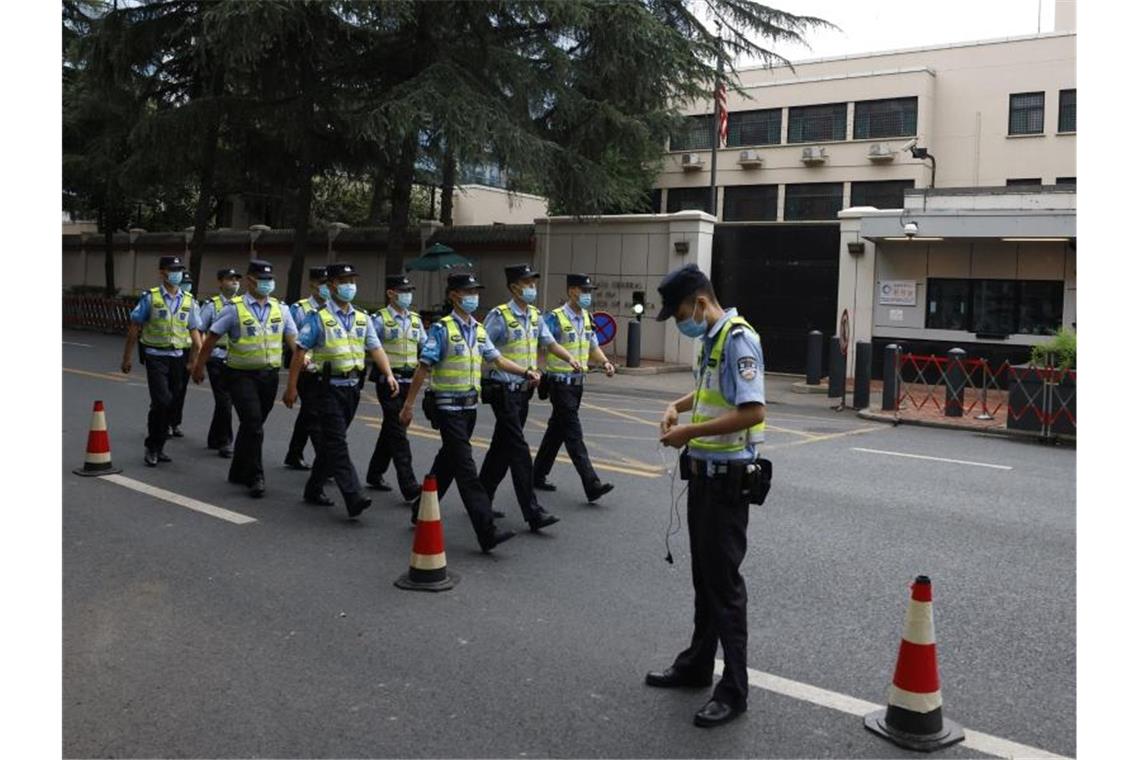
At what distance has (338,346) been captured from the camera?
8148 mm

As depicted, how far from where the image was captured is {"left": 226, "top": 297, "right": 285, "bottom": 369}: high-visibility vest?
350 inches

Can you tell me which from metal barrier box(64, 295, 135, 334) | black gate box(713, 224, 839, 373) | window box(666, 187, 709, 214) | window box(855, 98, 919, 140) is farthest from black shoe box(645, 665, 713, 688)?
window box(666, 187, 709, 214)

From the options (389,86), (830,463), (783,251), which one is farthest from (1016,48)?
(830,463)

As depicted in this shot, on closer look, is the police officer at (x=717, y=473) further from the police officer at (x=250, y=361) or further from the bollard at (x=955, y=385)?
the bollard at (x=955, y=385)

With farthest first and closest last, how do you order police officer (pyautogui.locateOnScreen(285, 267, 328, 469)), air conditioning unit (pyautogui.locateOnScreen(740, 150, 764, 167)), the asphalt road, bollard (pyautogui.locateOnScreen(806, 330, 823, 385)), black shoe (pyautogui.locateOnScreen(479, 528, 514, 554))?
air conditioning unit (pyautogui.locateOnScreen(740, 150, 764, 167))
bollard (pyautogui.locateOnScreen(806, 330, 823, 385))
police officer (pyautogui.locateOnScreen(285, 267, 328, 469))
black shoe (pyautogui.locateOnScreen(479, 528, 514, 554))
the asphalt road

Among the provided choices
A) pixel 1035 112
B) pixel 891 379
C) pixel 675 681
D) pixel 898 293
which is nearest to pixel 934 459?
pixel 891 379

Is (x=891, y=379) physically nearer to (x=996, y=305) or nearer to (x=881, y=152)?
(x=996, y=305)

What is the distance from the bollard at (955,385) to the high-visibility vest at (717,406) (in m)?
11.6

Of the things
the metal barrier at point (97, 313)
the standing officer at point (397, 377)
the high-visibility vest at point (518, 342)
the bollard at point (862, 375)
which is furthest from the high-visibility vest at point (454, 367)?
the metal barrier at point (97, 313)

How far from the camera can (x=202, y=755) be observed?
3895 millimetres

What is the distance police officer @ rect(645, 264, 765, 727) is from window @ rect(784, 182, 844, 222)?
125ft

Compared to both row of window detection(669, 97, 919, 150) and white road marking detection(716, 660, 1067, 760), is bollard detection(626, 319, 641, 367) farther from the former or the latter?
row of window detection(669, 97, 919, 150)

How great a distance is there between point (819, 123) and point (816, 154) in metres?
1.58

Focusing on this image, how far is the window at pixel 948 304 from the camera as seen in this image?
66.6 feet
